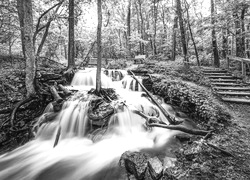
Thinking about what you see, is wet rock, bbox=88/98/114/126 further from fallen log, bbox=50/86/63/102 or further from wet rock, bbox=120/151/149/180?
wet rock, bbox=120/151/149/180

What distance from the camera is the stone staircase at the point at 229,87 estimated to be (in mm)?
5936

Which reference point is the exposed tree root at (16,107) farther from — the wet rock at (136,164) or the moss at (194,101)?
the moss at (194,101)

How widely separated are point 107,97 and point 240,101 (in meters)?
5.53

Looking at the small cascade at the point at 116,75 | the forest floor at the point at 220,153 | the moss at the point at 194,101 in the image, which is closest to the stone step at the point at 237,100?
the forest floor at the point at 220,153

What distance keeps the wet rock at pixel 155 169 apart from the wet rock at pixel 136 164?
0.10 m

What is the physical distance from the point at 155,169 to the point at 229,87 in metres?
6.34

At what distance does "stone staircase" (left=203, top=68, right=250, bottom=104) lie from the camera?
5.94 m

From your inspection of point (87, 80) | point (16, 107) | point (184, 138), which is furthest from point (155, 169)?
point (87, 80)

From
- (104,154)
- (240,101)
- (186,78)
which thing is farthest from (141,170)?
(186,78)

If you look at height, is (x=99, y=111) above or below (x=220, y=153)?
above

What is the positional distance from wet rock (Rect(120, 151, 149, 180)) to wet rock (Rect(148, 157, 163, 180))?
10cm

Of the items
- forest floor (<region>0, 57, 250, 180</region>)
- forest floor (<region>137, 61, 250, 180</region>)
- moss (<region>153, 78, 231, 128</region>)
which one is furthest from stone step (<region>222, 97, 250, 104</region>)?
forest floor (<region>137, 61, 250, 180</region>)

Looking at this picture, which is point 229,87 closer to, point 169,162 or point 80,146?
point 169,162

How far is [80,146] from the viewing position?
466cm
